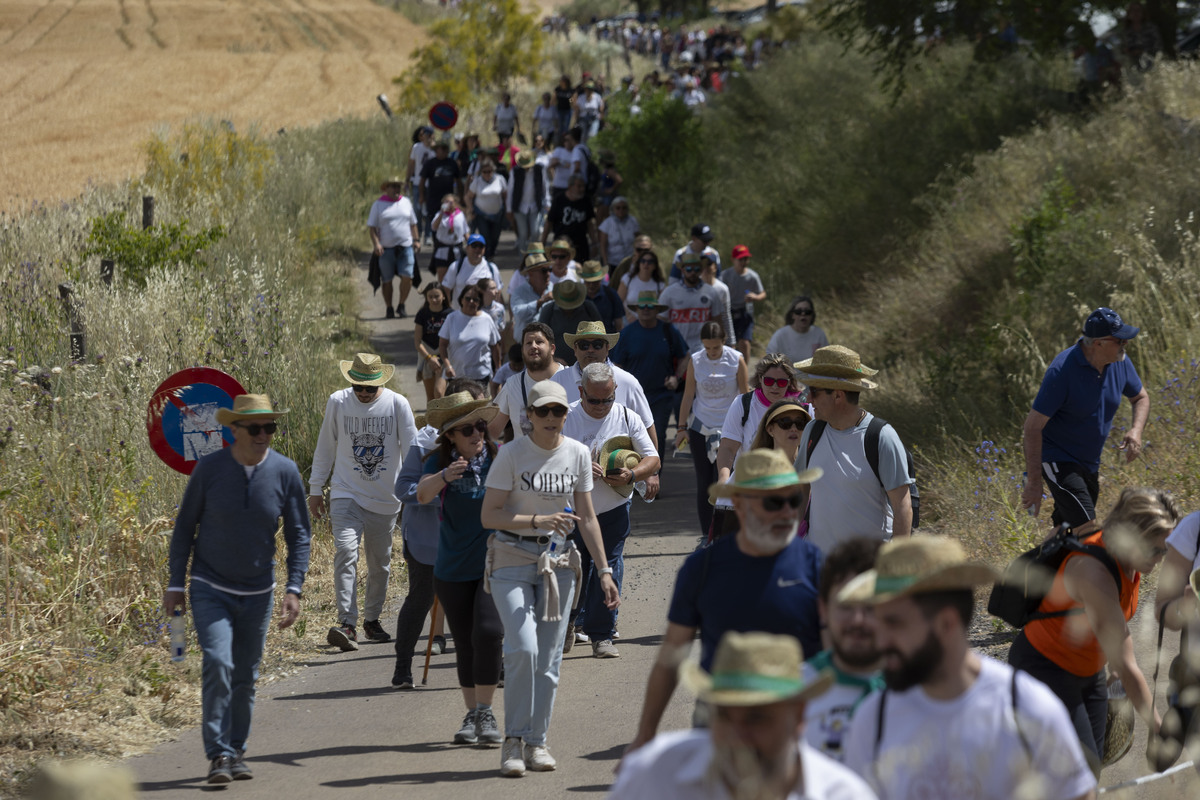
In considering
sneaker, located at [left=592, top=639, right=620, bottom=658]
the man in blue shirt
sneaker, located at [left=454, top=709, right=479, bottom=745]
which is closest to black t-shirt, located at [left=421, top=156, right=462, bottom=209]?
sneaker, located at [left=592, top=639, right=620, bottom=658]

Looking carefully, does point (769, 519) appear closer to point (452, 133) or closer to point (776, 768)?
point (776, 768)

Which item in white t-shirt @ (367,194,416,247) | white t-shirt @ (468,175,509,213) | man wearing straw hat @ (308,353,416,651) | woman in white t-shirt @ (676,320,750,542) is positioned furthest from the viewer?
white t-shirt @ (468,175,509,213)

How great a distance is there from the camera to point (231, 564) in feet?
20.0

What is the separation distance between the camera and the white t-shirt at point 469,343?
12.0 m

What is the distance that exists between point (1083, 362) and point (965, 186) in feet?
36.9

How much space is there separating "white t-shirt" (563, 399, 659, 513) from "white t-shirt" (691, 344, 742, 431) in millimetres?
1714

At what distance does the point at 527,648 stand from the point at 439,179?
1562 centimetres

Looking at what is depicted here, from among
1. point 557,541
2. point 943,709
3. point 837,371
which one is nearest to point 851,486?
point 837,371

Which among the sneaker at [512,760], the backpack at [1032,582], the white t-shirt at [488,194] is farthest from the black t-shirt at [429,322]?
the backpack at [1032,582]

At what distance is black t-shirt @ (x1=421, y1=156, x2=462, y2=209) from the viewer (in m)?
20.8

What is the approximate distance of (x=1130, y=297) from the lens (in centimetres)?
1130

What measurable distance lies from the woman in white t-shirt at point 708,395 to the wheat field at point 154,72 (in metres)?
12.9

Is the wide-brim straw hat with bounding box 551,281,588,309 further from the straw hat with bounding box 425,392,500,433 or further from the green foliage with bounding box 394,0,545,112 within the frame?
the green foliage with bounding box 394,0,545,112

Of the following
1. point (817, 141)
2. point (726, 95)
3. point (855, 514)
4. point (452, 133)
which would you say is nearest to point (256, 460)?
point (855, 514)
